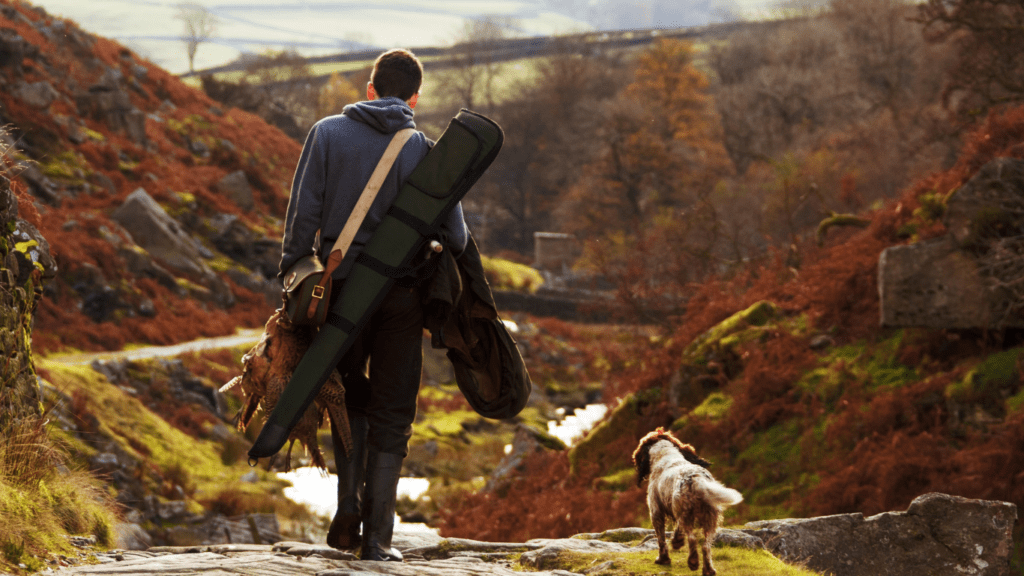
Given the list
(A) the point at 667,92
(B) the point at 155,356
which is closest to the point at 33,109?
(B) the point at 155,356

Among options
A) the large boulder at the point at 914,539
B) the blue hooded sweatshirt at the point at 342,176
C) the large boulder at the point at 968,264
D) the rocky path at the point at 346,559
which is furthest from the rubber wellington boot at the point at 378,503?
the large boulder at the point at 968,264

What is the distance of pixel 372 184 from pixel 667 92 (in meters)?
51.5

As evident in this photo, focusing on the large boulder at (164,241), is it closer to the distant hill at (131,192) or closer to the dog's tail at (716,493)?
the distant hill at (131,192)

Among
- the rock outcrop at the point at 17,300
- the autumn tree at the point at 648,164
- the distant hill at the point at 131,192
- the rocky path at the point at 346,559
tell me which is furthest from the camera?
the autumn tree at the point at 648,164

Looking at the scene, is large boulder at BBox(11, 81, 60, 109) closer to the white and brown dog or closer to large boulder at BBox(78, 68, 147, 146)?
large boulder at BBox(78, 68, 147, 146)

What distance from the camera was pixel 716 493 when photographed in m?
3.73

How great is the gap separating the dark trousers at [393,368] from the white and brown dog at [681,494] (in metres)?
1.22

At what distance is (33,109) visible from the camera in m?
25.8

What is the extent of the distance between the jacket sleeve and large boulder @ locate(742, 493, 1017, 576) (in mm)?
3246

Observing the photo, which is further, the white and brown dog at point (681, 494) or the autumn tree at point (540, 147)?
the autumn tree at point (540, 147)

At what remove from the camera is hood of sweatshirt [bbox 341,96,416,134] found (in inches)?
162

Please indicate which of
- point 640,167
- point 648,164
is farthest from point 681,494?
point 640,167

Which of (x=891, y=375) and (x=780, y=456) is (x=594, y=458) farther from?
(x=891, y=375)

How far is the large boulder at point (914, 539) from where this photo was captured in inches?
214
